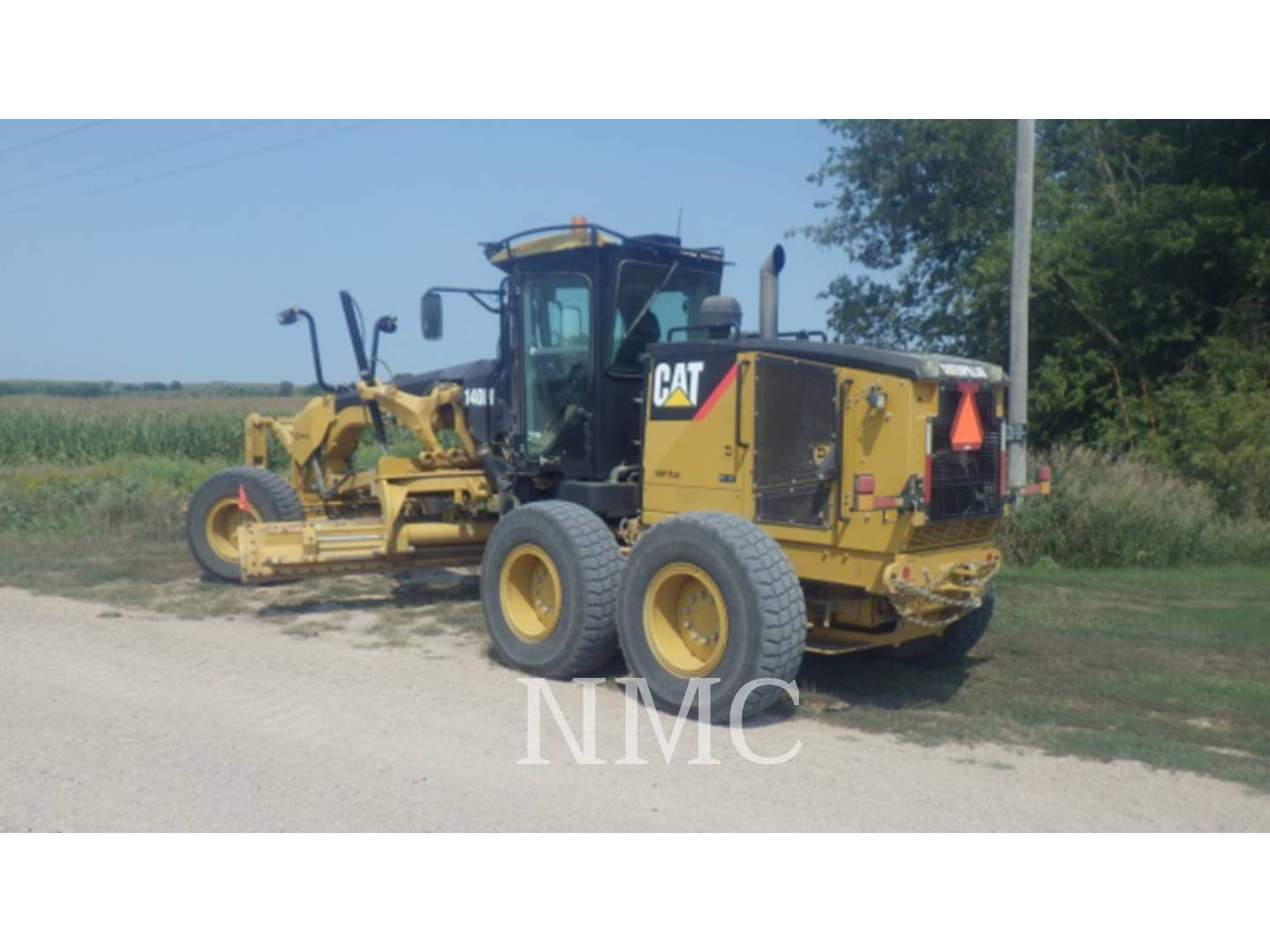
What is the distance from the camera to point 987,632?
8.84 metres

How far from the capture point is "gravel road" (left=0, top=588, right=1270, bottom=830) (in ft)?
16.3

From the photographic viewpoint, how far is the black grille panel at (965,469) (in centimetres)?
656

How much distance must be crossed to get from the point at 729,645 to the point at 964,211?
646 inches

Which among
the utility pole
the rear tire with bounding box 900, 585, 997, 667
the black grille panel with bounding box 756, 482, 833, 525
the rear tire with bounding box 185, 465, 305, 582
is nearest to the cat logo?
the black grille panel with bounding box 756, 482, 833, 525

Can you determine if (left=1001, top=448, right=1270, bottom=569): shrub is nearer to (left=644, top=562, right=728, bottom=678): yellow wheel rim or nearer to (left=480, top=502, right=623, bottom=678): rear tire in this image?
(left=480, top=502, right=623, bottom=678): rear tire

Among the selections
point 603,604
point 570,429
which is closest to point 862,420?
point 603,604

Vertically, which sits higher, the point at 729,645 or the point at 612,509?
the point at 612,509

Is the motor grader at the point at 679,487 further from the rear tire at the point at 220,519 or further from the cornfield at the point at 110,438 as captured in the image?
the cornfield at the point at 110,438

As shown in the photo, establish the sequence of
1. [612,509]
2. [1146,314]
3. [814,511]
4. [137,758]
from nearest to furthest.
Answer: [137,758], [814,511], [612,509], [1146,314]

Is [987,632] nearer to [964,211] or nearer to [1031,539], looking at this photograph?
[1031,539]

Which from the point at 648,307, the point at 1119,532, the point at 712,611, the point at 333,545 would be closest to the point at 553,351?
the point at 648,307

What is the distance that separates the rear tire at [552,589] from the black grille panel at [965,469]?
2.09 metres

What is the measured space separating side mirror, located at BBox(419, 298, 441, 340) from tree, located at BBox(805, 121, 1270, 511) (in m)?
10.3

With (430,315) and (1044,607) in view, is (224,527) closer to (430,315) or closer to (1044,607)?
(430,315)
